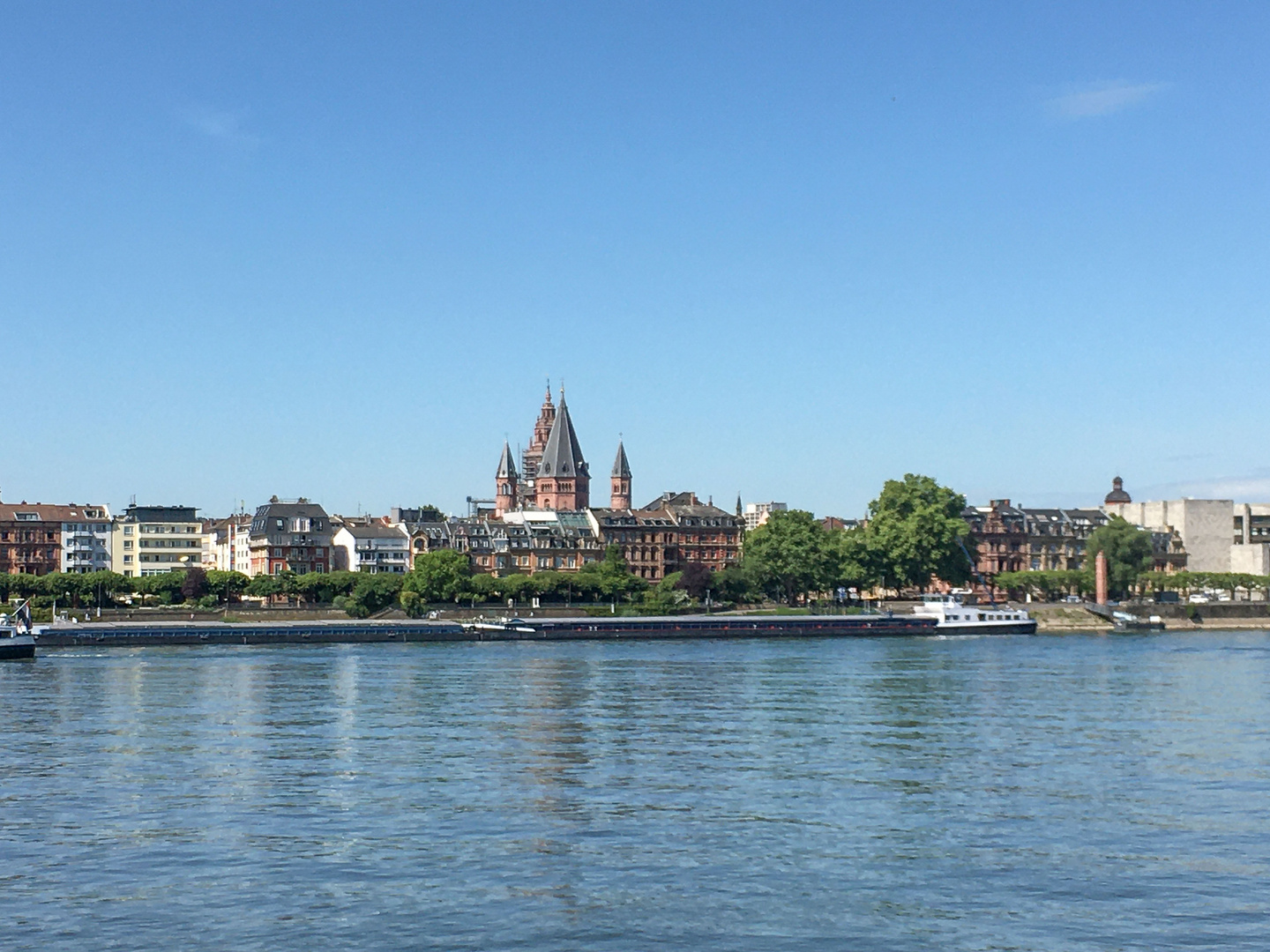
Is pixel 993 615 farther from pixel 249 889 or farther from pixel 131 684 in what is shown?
pixel 249 889

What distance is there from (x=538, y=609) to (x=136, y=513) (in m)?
58.7

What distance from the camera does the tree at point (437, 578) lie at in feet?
514

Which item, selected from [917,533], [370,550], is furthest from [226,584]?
[917,533]

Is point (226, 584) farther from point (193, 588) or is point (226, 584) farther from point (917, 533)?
point (917, 533)

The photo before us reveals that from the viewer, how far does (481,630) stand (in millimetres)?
133250

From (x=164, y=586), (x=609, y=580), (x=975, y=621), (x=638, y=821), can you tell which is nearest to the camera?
(x=638, y=821)

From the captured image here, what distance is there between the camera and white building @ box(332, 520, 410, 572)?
588 ft

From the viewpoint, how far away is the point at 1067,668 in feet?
289

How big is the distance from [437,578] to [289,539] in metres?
26.8

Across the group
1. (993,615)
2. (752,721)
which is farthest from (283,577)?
(752,721)

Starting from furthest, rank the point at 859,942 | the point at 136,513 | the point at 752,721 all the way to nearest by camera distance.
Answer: the point at 136,513
the point at 752,721
the point at 859,942

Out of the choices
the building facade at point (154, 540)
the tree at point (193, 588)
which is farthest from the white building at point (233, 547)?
the tree at point (193, 588)

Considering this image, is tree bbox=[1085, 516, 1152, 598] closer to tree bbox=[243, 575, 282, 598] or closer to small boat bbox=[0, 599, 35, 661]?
tree bbox=[243, 575, 282, 598]

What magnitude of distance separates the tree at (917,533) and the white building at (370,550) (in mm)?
51083
